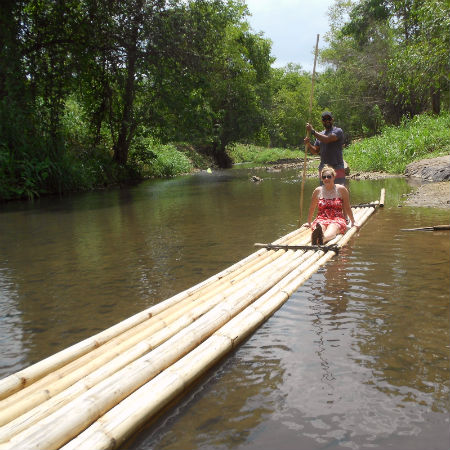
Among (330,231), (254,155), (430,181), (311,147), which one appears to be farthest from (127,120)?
(254,155)

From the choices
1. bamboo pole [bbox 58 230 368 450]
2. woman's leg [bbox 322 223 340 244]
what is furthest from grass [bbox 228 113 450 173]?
bamboo pole [bbox 58 230 368 450]

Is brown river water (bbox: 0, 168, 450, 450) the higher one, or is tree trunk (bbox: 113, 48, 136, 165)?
tree trunk (bbox: 113, 48, 136, 165)

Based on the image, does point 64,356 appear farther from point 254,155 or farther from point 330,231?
point 254,155

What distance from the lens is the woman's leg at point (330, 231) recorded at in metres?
6.26

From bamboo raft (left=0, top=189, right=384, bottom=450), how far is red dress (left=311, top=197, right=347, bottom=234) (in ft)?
8.33

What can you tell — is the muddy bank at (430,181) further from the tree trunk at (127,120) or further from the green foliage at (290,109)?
the green foliage at (290,109)

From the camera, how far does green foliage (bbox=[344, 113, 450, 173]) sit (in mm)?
17266

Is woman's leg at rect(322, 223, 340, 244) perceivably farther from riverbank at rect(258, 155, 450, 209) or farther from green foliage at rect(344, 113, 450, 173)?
green foliage at rect(344, 113, 450, 173)

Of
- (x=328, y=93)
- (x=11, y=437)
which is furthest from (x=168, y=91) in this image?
(x=328, y=93)

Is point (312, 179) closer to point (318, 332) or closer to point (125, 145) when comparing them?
point (125, 145)

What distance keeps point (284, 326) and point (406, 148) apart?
16188mm

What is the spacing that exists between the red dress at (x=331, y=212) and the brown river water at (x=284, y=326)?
1.09ft

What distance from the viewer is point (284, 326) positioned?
3.57 metres

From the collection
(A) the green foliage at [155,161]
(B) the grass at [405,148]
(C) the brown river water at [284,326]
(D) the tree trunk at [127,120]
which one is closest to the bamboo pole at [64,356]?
(C) the brown river water at [284,326]
